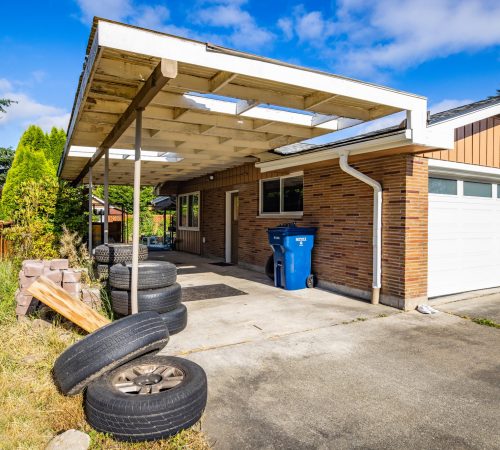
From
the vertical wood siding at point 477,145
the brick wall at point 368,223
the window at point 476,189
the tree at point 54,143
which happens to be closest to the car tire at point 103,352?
the brick wall at point 368,223

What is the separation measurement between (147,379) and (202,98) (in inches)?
156

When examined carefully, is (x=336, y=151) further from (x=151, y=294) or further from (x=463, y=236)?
(x=151, y=294)

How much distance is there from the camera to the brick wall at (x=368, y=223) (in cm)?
614

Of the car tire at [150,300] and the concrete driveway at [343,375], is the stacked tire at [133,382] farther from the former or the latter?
the car tire at [150,300]

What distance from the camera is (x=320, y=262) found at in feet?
25.8

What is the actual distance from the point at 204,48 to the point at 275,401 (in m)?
3.53

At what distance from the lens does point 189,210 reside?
49.9 ft

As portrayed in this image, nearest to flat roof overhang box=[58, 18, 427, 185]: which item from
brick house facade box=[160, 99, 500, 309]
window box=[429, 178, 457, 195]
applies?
brick house facade box=[160, 99, 500, 309]

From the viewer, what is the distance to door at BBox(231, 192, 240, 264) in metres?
11.8

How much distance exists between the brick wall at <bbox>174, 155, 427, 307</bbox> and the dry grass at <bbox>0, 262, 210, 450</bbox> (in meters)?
4.66

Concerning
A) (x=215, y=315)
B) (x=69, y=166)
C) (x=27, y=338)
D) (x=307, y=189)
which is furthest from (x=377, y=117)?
(x=69, y=166)

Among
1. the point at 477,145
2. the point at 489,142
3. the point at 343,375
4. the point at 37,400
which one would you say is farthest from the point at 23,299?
the point at 489,142

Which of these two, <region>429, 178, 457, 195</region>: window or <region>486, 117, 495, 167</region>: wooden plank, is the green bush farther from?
<region>486, 117, 495, 167</region>: wooden plank

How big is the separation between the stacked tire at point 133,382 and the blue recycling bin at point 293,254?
442cm
